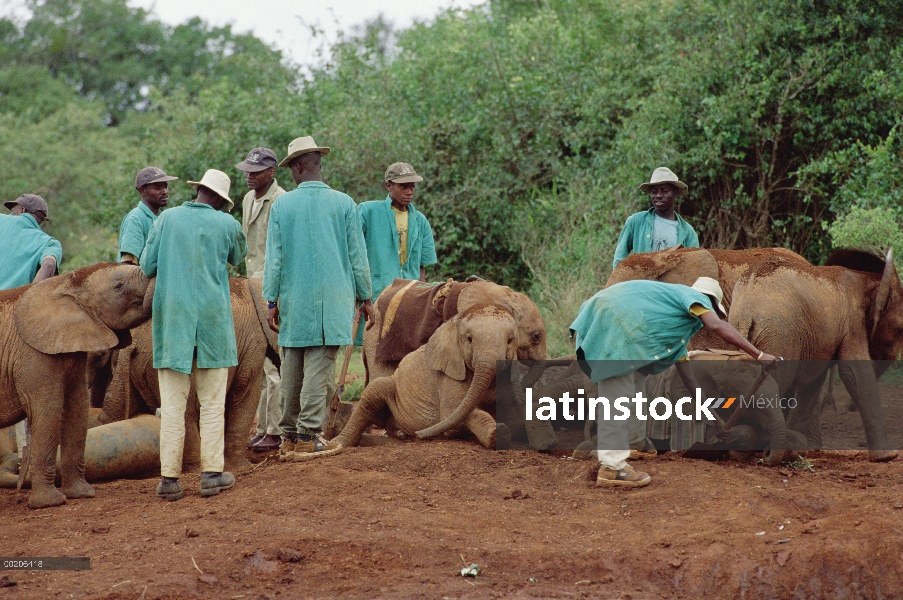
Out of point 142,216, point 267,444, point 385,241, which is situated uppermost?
point 142,216

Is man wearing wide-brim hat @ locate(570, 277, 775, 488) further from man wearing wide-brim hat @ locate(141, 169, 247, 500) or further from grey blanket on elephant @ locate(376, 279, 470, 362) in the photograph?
man wearing wide-brim hat @ locate(141, 169, 247, 500)

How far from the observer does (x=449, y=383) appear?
8648mm

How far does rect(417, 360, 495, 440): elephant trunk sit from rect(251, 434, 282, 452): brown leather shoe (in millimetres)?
1773

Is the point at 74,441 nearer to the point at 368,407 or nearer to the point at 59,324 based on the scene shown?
the point at 59,324

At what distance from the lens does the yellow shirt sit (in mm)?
9906

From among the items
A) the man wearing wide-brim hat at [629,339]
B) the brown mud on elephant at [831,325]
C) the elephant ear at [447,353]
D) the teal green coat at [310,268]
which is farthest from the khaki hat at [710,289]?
the teal green coat at [310,268]

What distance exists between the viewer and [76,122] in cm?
2898

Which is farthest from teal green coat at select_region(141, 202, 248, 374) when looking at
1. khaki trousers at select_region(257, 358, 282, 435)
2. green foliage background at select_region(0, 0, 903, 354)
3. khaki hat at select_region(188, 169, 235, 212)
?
green foliage background at select_region(0, 0, 903, 354)

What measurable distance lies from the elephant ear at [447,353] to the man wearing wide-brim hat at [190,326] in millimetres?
2040

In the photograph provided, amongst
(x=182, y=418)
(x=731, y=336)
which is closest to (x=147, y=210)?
(x=182, y=418)

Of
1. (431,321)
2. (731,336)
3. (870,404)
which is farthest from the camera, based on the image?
(431,321)

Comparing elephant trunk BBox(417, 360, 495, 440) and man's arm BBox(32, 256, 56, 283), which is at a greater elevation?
man's arm BBox(32, 256, 56, 283)

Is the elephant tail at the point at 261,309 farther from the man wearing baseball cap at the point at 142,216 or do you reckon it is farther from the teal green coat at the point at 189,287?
the teal green coat at the point at 189,287

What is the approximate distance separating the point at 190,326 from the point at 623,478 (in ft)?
9.60
